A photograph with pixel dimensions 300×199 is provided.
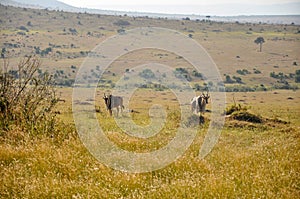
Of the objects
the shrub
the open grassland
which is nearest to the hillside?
the shrub

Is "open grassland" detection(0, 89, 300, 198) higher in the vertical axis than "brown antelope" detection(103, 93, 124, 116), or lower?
higher

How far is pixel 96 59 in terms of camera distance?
12231 centimetres

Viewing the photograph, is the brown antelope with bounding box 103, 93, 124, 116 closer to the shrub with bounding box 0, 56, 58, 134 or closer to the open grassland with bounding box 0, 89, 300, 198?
the shrub with bounding box 0, 56, 58, 134

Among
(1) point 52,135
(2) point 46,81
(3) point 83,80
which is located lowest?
(3) point 83,80

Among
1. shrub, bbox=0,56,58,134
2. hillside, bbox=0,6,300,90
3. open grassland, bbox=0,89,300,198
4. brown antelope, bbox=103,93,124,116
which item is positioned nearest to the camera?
open grassland, bbox=0,89,300,198

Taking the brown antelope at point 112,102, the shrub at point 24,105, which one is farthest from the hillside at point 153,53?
the shrub at point 24,105

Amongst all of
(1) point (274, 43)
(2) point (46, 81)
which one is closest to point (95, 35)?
(1) point (274, 43)

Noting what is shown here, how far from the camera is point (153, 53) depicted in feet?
472

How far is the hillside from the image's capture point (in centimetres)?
11256

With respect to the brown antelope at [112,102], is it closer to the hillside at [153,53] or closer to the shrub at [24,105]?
the shrub at [24,105]

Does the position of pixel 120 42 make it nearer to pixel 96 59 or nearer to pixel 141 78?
pixel 96 59

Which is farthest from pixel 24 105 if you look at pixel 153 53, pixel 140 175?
pixel 153 53

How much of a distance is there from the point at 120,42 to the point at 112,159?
140 meters

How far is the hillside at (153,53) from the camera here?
112562 mm
